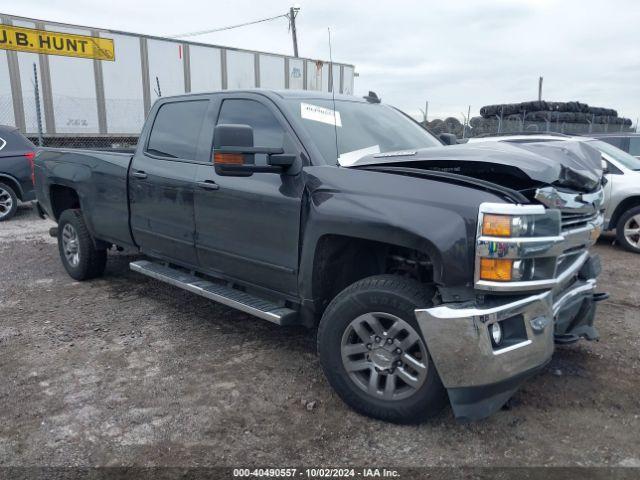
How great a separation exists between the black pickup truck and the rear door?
18 mm

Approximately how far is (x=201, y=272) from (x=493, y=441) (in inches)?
97.3

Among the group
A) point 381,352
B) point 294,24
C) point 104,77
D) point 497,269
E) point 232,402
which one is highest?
point 294,24

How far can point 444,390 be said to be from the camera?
2.76 m

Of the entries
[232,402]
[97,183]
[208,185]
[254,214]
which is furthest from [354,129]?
[97,183]

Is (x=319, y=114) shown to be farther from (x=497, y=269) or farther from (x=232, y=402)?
(x=232, y=402)

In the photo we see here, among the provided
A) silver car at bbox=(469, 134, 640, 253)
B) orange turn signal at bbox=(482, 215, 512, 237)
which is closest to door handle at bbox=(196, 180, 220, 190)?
orange turn signal at bbox=(482, 215, 512, 237)

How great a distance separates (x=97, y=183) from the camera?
512 centimetres

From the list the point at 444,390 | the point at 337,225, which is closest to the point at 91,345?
the point at 337,225

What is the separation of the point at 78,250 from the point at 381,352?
396 cm

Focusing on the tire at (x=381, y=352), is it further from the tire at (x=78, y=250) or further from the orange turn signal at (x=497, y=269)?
the tire at (x=78, y=250)

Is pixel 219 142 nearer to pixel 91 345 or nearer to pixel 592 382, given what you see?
pixel 91 345

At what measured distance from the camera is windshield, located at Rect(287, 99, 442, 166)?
3502 millimetres

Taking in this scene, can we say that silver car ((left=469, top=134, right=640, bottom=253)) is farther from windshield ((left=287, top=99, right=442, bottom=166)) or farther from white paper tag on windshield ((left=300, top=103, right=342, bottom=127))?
white paper tag on windshield ((left=300, top=103, right=342, bottom=127))

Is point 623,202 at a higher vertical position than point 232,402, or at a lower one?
higher
